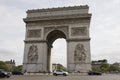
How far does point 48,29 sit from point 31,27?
141 inches

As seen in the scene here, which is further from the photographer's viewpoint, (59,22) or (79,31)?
(59,22)

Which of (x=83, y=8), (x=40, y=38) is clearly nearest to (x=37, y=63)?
(x=40, y=38)

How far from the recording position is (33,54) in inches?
1503

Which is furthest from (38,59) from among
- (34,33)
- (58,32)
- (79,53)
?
(79,53)

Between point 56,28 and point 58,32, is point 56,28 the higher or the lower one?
the higher one

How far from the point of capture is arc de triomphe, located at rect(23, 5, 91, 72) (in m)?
36.2

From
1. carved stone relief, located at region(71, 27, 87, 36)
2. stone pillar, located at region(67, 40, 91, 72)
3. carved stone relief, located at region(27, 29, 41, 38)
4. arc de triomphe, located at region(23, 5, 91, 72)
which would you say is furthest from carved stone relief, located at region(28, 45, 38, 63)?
carved stone relief, located at region(71, 27, 87, 36)

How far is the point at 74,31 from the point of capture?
124 ft

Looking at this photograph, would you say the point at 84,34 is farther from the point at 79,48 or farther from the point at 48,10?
the point at 48,10

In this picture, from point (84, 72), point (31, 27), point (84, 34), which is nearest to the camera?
point (84, 72)

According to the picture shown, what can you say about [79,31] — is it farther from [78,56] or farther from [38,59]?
[38,59]

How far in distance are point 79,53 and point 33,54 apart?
29.1 feet

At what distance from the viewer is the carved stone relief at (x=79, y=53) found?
35841 millimetres

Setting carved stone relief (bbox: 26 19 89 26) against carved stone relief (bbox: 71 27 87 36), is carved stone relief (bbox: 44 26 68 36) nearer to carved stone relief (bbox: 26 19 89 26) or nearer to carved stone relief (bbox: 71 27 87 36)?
carved stone relief (bbox: 26 19 89 26)
